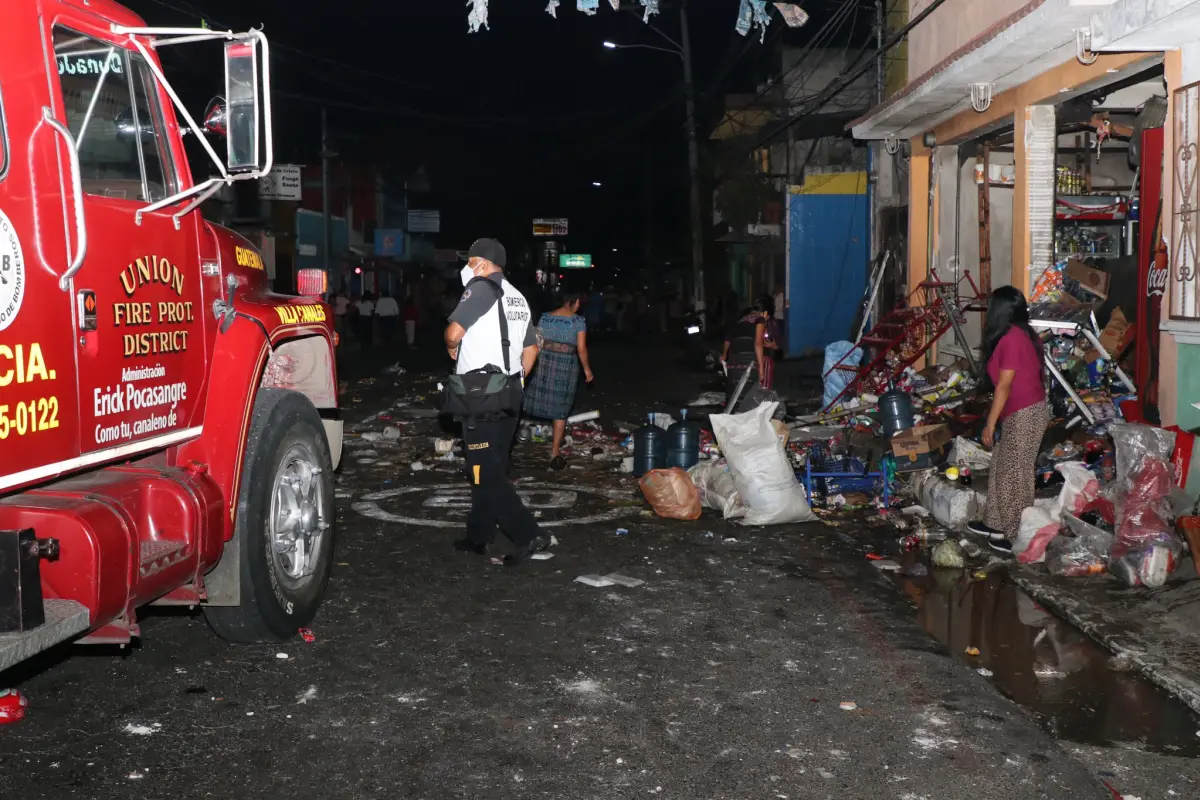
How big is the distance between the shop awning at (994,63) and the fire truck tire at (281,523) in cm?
684

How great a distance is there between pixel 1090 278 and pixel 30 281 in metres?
9.61

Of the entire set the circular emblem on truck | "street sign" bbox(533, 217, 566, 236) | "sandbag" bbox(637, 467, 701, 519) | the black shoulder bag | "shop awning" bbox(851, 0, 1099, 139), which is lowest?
"sandbag" bbox(637, 467, 701, 519)

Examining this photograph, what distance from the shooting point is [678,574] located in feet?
22.8

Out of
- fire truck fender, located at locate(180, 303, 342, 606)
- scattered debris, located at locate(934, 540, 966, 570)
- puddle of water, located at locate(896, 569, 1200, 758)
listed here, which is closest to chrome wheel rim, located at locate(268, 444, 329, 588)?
fire truck fender, located at locate(180, 303, 342, 606)

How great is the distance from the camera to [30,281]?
3.39 meters

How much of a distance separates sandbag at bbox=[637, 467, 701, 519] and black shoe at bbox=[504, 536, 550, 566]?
139cm

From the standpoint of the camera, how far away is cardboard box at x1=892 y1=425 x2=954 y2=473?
9602 mm

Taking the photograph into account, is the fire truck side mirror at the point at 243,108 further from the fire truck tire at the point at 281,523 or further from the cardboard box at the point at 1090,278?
the cardboard box at the point at 1090,278

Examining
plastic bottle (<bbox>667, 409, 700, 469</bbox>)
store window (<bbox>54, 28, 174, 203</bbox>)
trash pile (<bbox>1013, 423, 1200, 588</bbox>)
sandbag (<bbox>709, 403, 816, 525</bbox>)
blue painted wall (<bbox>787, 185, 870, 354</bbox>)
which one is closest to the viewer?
store window (<bbox>54, 28, 174, 203</bbox>)

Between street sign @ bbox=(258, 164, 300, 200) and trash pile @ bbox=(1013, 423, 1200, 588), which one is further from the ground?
street sign @ bbox=(258, 164, 300, 200)

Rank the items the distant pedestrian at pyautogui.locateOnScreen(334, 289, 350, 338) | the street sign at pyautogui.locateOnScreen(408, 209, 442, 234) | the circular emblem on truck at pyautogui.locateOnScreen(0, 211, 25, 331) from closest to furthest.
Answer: the circular emblem on truck at pyautogui.locateOnScreen(0, 211, 25, 331) → the distant pedestrian at pyautogui.locateOnScreen(334, 289, 350, 338) → the street sign at pyautogui.locateOnScreen(408, 209, 442, 234)

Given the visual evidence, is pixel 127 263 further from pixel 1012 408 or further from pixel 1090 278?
pixel 1090 278

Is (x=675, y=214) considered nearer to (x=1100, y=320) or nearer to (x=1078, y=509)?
(x=1100, y=320)

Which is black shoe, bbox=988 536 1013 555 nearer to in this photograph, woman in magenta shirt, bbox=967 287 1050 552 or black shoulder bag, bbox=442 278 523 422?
woman in magenta shirt, bbox=967 287 1050 552
